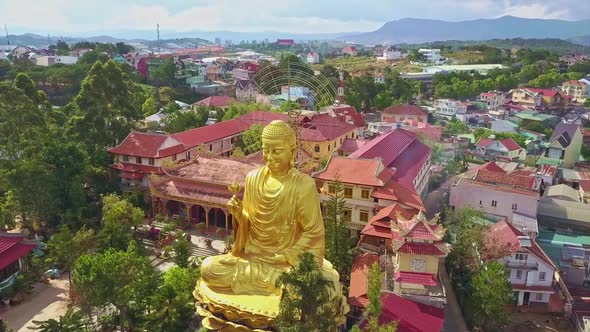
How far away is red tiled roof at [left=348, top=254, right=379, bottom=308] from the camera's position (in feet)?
52.2

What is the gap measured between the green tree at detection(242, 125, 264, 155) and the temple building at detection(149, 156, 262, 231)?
7940mm

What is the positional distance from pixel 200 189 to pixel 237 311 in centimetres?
1404

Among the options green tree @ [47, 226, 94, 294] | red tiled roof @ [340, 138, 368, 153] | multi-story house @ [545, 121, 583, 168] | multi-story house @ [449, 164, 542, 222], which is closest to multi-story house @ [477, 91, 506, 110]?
multi-story house @ [545, 121, 583, 168]

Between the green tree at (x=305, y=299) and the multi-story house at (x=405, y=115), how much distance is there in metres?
40.6

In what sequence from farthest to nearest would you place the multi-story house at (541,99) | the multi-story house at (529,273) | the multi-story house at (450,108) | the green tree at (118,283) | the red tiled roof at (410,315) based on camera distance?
the multi-story house at (541,99), the multi-story house at (450,108), the multi-story house at (529,273), the red tiled roof at (410,315), the green tree at (118,283)

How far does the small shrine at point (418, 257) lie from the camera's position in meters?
15.9

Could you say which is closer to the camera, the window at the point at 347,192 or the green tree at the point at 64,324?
the green tree at the point at 64,324

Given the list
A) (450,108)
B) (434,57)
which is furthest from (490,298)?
(434,57)

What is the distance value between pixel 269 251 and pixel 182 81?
2458 inches

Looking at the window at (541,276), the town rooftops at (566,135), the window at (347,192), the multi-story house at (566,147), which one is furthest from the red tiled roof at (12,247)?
the town rooftops at (566,135)

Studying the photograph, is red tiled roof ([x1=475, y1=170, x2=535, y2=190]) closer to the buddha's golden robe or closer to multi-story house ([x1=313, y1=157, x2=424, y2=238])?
multi-story house ([x1=313, y1=157, x2=424, y2=238])

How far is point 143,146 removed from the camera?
90.2ft

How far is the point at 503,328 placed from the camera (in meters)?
17.2

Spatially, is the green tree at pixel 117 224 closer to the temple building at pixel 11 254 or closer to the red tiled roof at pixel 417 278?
the temple building at pixel 11 254
